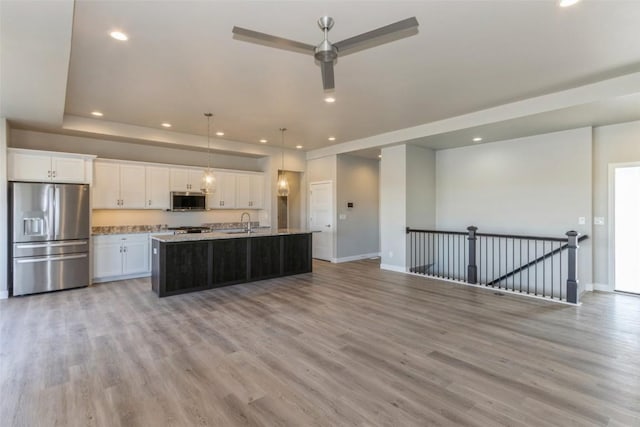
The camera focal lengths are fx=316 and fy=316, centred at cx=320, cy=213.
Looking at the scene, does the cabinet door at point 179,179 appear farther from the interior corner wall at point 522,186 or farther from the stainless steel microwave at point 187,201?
the interior corner wall at point 522,186

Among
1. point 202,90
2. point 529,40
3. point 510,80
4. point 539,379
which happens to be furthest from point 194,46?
point 539,379

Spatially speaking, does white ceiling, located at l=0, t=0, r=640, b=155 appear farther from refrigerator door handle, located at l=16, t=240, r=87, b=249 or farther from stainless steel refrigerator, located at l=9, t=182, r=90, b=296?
refrigerator door handle, located at l=16, t=240, r=87, b=249

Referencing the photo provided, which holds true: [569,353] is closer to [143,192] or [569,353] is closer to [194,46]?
[194,46]

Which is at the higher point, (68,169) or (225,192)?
(68,169)

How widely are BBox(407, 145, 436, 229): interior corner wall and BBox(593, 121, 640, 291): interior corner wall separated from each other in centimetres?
291

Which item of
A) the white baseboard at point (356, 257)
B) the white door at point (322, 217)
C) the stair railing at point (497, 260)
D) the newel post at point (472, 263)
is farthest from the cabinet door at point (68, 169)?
the newel post at point (472, 263)

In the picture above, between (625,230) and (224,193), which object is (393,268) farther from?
(224,193)

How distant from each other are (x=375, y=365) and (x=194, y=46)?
3.51 metres

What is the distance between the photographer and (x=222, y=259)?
5547 millimetres

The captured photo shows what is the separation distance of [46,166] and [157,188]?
72.6 inches

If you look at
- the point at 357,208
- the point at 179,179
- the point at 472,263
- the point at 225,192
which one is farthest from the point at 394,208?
the point at 179,179

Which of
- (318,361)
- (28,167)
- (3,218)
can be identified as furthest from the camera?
(28,167)

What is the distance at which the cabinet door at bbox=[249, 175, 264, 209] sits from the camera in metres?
8.19

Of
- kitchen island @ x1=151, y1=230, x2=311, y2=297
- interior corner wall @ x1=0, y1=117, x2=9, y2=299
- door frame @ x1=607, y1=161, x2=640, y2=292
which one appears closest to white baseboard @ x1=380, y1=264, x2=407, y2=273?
kitchen island @ x1=151, y1=230, x2=311, y2=297
